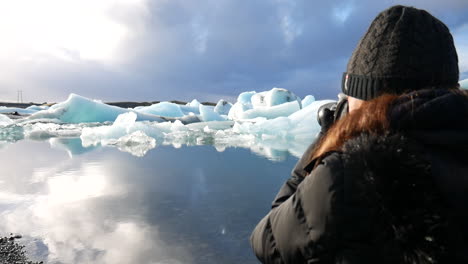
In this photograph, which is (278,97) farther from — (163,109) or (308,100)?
(163,109)

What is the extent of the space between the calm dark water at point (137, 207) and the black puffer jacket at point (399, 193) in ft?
3.64

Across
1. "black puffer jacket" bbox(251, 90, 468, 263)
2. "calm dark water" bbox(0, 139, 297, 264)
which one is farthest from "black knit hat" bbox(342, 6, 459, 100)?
"calm dark water" bbox(0, 139, 297, 264)

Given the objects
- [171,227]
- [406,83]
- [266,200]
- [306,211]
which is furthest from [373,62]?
[266,200]

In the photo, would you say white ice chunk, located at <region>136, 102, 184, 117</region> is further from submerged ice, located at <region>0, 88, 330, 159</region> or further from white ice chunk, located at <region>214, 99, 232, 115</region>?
white ice chunk, located at <region>214, 99, 232, 115</region>

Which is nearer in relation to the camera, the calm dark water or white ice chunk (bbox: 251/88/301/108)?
the calm dark water

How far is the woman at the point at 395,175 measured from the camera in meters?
0.60

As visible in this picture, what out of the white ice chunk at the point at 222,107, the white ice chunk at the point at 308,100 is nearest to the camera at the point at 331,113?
the white ice chunk at the point at 308,100

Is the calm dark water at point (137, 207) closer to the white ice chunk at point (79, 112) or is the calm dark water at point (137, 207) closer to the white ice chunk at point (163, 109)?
the white ice chunk at point (79, 112)

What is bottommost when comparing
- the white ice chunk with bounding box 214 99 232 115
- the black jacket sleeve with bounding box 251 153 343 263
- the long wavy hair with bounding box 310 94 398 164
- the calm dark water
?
the calm dark water

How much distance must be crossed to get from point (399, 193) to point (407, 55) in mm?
320

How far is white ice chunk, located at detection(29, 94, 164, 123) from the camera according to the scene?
12.9 m

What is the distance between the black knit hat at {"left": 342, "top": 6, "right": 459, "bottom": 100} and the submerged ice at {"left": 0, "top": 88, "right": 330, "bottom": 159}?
4.34 m

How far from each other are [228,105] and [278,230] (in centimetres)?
2095

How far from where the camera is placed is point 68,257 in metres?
1.74
